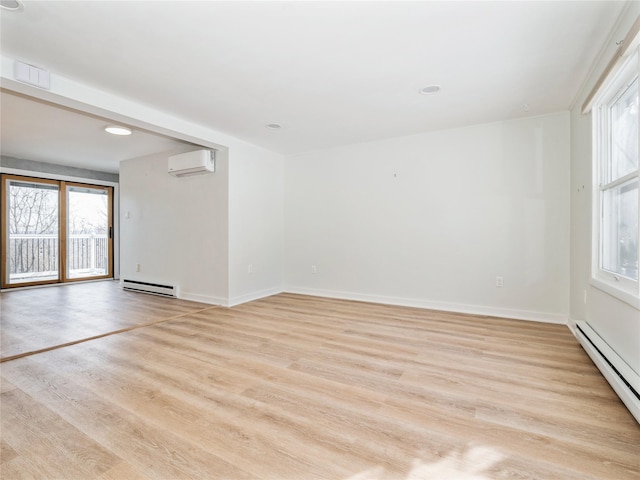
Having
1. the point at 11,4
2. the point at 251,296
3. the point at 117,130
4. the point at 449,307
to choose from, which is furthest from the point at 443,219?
the point at 117,130

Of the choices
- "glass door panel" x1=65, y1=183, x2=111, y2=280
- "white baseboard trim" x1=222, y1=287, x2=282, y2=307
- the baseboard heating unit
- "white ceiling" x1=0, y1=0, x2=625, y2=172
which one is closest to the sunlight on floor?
the baseboard heating unit

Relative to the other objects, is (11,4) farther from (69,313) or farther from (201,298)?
(201,298)

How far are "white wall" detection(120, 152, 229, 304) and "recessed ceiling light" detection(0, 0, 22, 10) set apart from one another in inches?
97.8

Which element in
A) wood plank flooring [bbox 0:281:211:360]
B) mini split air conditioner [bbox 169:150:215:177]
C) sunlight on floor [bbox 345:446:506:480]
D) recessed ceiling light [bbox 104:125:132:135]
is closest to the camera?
sunlight on floor [bbox 345:446:506:480]

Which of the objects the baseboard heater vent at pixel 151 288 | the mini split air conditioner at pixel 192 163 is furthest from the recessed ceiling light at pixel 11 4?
the baseboard heater vent at pixel 151 288

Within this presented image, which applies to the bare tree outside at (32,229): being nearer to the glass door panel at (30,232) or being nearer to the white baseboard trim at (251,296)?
the glass door panel at (30,232)

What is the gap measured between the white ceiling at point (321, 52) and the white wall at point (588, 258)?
0.11m

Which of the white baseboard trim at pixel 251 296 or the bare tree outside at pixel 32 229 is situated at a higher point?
the bare tree outside at pixel 32 229

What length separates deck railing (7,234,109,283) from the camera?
5613 millimetres

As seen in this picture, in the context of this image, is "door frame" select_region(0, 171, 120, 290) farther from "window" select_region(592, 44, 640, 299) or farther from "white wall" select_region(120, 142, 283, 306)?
"window" select_region(592, 44, 640, 299)

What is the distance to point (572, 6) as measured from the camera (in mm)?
1754

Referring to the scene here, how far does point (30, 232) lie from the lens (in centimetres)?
575

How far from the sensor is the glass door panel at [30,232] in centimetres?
549

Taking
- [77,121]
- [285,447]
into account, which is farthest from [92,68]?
[285,447]
